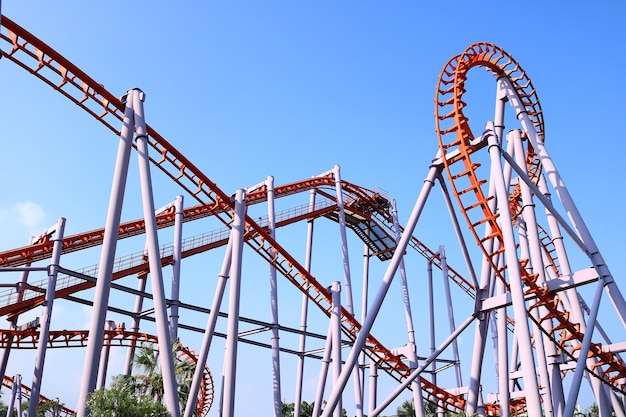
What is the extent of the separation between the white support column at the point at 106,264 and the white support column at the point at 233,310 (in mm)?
3442

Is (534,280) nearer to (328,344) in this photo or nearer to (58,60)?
(328,344)

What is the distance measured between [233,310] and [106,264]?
12.0 ft

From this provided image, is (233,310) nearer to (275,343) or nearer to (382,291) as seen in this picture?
(382,291)

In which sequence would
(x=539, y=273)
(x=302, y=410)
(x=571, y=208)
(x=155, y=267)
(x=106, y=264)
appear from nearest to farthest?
(x=106, y=264) → (x=155, y=267) → (x=539, y=273) → (x=571, y=208) → (x=302, y=410)

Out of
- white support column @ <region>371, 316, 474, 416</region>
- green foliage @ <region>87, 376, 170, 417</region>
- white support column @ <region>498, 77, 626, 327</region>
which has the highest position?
white support column @ <region>498, 77, 626, 327</region>

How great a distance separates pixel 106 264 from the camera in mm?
9703

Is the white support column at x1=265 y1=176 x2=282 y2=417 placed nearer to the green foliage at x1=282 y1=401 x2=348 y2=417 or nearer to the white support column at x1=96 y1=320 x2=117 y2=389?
the white support column at x1=96 y1=320 x2=117 y2=389

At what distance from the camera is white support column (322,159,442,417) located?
11914 mm

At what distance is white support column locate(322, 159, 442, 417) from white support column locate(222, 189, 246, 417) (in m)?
1.99

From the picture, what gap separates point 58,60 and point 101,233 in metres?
7.16

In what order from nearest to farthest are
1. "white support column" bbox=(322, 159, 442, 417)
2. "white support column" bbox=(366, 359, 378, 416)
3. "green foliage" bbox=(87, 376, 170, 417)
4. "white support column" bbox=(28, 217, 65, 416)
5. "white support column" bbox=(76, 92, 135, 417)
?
"green foliage" bbox=(87, 376, 170, 417) < "white support column" bbox=(76, 92, 135, 417) < "white support column" bbox=(322, 159, 442, 417) < "white support column" bbox=(28, 217, 65, 416) < "white support column" bbox=(366, 359, 378, 416)

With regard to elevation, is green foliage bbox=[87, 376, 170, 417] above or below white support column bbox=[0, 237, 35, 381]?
below

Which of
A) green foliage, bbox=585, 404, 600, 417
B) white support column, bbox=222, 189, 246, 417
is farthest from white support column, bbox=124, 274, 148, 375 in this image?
green foliage, bbox=585, 404, 600, 417

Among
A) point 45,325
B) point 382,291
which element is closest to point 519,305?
point 382,291
